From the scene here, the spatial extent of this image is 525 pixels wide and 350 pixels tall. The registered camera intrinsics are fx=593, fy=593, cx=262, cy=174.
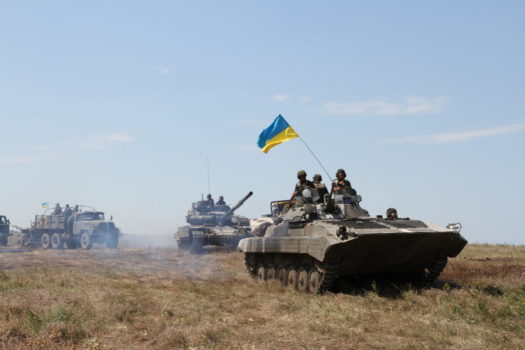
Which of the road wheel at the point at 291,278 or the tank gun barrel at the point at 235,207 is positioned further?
the tank gun barrel at the point at 235,207

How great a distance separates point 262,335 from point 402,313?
2756 mm

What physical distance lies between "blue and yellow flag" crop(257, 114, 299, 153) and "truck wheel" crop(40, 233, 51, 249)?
25054mm

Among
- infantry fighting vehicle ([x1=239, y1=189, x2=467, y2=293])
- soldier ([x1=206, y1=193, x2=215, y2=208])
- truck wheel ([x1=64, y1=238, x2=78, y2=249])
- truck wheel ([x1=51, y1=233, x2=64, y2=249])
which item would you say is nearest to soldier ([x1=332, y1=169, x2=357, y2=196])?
infantry fighting vehicle ([x1=239, y1=189, x2=467, y2=293])

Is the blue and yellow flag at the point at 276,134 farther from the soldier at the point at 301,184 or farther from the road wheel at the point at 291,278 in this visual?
the road wheel at the point at 291,278

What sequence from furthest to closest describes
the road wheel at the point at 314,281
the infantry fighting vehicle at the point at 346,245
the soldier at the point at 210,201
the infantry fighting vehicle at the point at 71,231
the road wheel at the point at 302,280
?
the infantry fighting vehicle at the point at 71,231 < the soldier at the point at 210,201 < the road wheel at the point at 302,280 < the road wheel at the point at 314,281 < the infantry fighting vehicle at the point at 346,245

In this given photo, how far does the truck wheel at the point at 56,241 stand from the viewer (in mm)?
36341

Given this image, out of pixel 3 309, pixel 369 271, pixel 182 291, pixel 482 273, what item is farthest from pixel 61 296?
pixel 482 273

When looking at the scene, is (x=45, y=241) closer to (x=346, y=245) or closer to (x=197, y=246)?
(x=197, y=246)

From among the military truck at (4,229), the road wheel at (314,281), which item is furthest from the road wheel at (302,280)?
the military truck at (4,229)

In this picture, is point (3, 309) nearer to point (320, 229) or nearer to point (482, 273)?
point (320, 229)

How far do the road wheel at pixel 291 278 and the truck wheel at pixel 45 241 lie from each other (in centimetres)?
2735

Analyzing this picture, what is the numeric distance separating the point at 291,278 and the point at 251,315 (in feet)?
12.1

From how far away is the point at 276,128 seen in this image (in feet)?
54.1

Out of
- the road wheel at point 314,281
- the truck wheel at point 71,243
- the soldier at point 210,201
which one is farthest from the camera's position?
the truck wheel at point 71,243
